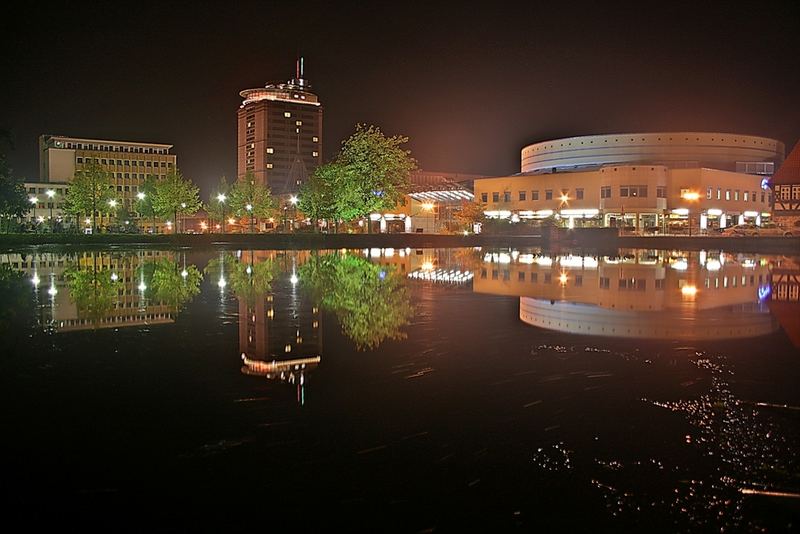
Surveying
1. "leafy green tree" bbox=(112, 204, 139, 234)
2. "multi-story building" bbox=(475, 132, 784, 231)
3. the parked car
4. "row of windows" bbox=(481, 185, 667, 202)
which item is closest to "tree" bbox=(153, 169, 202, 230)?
"leafy green tree" bbox=(112, 204, 139, 234)

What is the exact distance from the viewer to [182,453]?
5750mm

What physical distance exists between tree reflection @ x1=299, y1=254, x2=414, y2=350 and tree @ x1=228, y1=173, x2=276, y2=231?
2421 inches

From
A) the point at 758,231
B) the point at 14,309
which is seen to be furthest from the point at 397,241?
the point at 14,309

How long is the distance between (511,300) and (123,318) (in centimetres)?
897

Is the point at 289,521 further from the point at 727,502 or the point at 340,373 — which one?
the point at 340,373

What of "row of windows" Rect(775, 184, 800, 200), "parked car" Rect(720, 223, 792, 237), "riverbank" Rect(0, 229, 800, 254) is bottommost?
"riverbank" Rect(0, 229, 800, 254)

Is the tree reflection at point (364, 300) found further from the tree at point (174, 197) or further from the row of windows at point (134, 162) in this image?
the row of windows at point (134, 162)

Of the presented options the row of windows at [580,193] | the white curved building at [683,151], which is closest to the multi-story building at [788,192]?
the row of windows at [580,193]

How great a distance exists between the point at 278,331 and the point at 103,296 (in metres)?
7.84

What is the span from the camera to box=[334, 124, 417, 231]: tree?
2522 inches

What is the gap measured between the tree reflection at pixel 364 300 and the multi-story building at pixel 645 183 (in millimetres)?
60014

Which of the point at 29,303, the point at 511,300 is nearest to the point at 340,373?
the point at 511,300

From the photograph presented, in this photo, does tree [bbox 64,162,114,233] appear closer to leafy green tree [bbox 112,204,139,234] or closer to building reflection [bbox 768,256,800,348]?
leafy green tree [bbox 112,204,139,234]

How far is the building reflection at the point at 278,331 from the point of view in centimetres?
889
